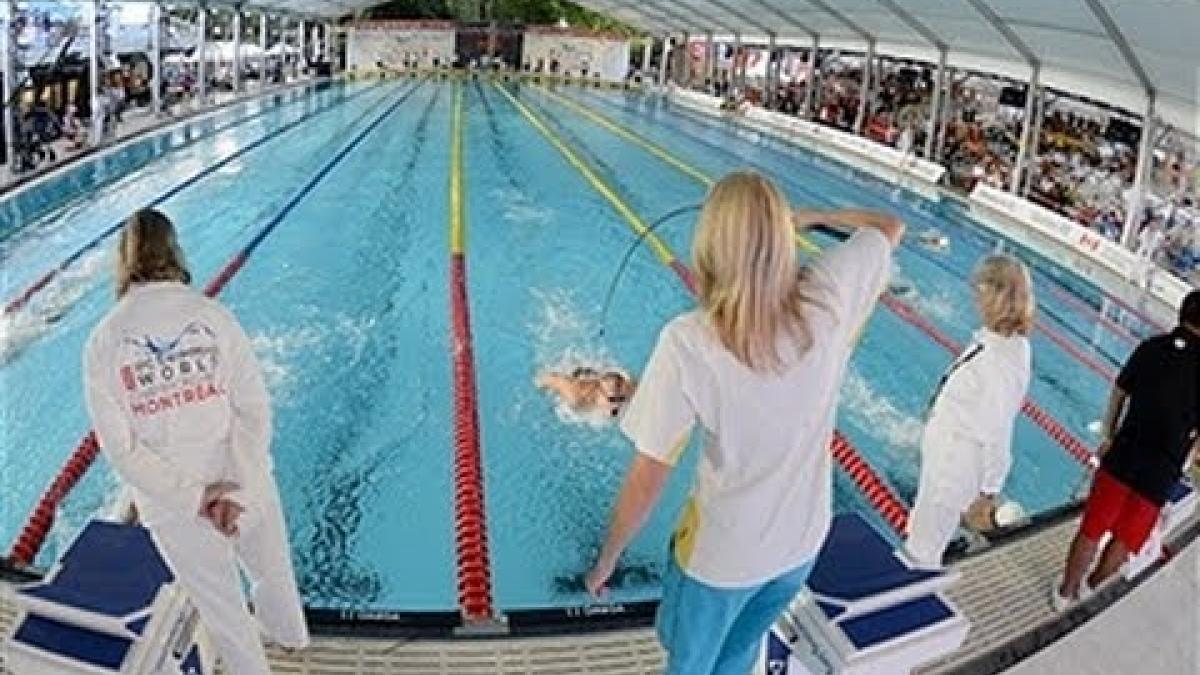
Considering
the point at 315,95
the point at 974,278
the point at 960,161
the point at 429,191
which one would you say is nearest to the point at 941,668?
the point at 974,278

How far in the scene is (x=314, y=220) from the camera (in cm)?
1016

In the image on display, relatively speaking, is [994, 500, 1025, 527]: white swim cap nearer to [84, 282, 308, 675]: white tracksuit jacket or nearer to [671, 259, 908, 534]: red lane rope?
Result: [671, 259, 908, 534]: red lane rope

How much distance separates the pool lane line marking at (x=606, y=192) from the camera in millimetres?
9352

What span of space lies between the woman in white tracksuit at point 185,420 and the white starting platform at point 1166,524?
9.14ft

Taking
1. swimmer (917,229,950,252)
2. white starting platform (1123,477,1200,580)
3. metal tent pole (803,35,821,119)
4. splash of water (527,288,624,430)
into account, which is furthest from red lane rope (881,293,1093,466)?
metal tent pole (803,35,821,119)

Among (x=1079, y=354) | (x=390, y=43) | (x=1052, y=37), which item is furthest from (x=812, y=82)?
(x=390, y=43)

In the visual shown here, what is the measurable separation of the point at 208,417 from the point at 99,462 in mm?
3032

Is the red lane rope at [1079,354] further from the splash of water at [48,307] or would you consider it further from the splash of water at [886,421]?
the splash of water at [48,307]

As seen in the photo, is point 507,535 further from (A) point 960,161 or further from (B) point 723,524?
(A) point 960,161

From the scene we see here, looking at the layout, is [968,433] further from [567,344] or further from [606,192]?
[606,192]

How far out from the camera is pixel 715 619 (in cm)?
184

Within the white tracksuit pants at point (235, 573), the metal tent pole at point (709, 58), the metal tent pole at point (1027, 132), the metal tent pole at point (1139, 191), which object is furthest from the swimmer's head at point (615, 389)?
the metal tent pole at point (709, 58)

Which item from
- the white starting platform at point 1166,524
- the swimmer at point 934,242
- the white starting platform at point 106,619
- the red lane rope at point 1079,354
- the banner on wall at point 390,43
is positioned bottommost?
the red lane rope at point 1079,354

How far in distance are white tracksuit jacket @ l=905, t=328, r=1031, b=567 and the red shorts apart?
321 mm
